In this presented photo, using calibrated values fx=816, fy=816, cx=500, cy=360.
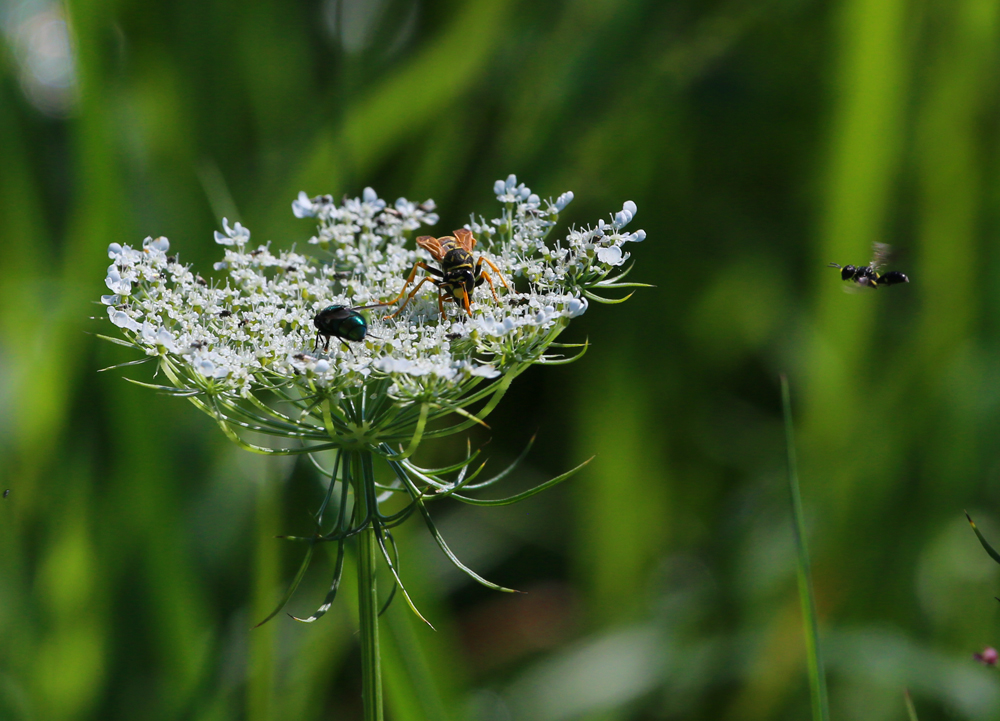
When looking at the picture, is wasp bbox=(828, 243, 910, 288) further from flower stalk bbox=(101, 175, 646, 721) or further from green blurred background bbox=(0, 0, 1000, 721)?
green blurred background bbox=(0, 0, 1000, 721)

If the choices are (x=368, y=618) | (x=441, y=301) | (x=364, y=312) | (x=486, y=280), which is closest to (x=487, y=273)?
Answer: (x=486, y=280)

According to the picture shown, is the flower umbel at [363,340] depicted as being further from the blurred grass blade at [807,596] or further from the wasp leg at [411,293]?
the blurred grass blade at [807,596]

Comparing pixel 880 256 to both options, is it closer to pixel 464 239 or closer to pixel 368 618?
pixel 464 239

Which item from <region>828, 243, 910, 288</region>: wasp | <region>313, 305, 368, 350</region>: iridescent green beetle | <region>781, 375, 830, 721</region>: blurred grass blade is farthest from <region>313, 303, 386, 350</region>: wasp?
<region>828, 243, 910, 288</region>: wasp

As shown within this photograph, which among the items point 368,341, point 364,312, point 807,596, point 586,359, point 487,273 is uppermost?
point 586,359

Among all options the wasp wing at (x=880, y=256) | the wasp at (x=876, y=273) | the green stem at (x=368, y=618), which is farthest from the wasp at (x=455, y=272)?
the wasp wing at (x=880, y=256)
